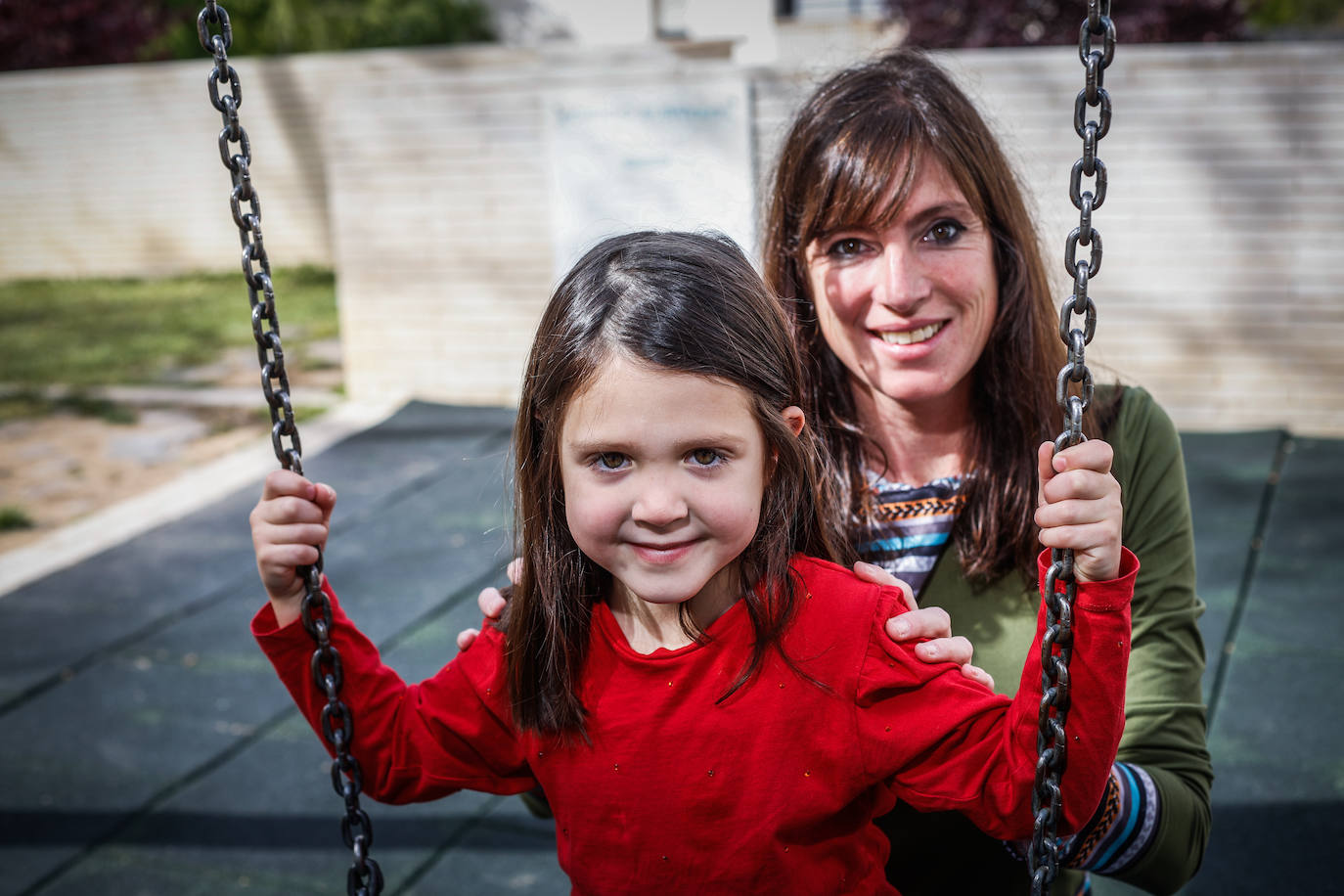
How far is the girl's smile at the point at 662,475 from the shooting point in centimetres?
142

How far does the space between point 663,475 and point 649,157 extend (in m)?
6.25

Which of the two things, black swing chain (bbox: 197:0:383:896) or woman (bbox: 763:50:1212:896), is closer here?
black swing chain (bbox: 197:0:383:896)

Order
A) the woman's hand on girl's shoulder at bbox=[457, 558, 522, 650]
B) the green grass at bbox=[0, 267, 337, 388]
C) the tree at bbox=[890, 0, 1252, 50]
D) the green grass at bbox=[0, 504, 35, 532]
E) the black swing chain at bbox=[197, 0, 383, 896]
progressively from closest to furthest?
the black swing chain at bbox=[197, 0, 383, 896] → the woman's hand on girl's shoulder at bbox=[457, 558, 522, 650] → the green grass at bbox=[0, 504, 35, 532] → the tree at bbox=[890, 0, 1252, 50] → the green grass at bbox=[0, 267, 337, 388]

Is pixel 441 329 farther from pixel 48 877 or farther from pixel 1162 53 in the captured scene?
pixel 48 877

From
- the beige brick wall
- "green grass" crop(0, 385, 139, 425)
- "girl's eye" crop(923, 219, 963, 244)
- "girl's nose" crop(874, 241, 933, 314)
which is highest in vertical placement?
"girl's eye" crop(923, 219, 963, 244)

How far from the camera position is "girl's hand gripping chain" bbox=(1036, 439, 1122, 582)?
1330 mm

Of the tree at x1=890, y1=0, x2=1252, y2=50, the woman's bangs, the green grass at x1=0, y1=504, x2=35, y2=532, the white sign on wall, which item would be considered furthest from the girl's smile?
the tree at x1=890, y1=0, x2=1252, y2=50

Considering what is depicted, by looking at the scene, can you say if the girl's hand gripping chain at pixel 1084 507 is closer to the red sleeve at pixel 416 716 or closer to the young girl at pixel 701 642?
the young girl at pixel 701 642

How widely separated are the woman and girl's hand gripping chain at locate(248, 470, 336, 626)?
79 cm

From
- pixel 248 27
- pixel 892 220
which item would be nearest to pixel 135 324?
pixel 248 27

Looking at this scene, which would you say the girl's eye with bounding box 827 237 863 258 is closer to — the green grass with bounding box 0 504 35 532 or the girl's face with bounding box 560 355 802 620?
the girl's face with bounding box 560 355 802 620

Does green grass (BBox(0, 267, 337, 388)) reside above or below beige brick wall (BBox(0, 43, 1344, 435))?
below

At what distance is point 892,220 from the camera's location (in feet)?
6.20

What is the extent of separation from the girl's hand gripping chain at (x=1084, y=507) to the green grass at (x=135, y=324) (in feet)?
28.0
